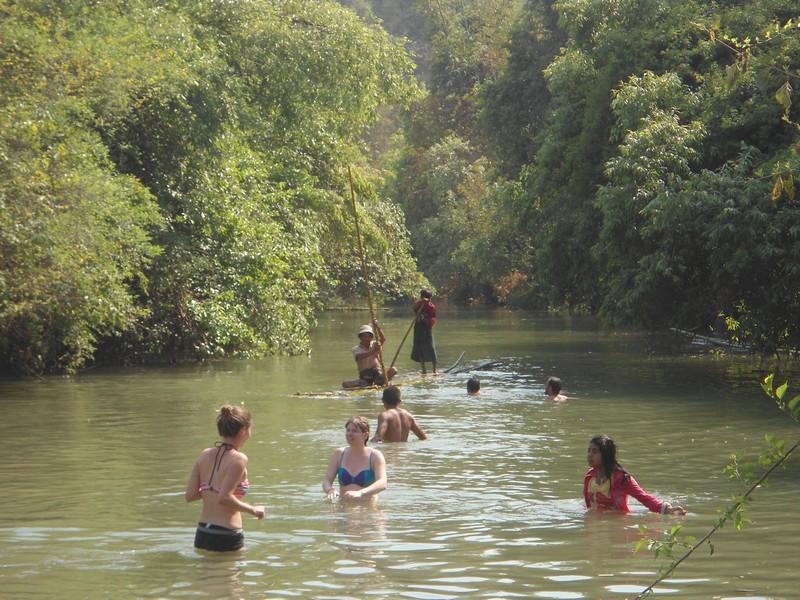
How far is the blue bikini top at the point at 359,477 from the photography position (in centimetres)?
1236

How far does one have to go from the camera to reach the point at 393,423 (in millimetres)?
16500

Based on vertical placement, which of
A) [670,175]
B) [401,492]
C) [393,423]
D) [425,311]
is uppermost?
[670,175]

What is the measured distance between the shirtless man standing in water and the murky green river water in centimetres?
20

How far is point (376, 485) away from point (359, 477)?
0.38 m

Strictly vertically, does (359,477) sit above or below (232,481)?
below

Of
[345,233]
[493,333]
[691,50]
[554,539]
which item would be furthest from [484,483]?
[493,333]

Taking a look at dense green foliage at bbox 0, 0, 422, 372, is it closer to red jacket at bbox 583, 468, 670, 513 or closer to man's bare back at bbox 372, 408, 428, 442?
man's bare back at bbox 372, 408, 428, 442

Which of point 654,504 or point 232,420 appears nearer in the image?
point 232,420

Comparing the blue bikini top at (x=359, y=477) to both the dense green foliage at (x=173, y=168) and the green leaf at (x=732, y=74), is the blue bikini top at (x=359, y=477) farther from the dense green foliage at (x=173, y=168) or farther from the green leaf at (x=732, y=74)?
the dense green foliage at (x=173, y=168)

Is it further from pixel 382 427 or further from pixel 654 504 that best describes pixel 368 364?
pixel 654 504

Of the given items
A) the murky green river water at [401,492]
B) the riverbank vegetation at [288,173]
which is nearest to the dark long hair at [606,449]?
the murky green river water at [401,492]

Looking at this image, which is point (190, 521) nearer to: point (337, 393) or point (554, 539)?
point (554, 539)

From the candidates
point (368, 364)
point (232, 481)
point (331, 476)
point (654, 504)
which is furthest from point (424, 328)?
point (232, 481)

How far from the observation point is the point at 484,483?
46.0 ft
